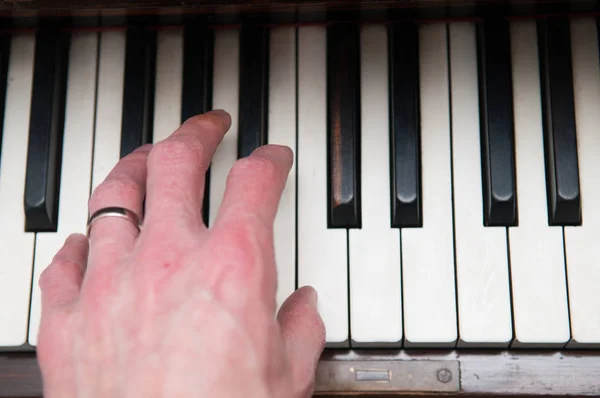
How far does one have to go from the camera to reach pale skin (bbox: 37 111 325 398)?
0.69 metres

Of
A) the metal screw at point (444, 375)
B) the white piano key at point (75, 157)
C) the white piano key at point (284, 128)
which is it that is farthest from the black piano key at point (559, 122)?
the white piano key at point (75, 157)

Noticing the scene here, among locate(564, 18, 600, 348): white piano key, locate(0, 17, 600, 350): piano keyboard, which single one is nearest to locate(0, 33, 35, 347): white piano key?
locate(0, 17, 600, 350): piano keyboard

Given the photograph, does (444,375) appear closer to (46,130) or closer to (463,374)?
(463,374)

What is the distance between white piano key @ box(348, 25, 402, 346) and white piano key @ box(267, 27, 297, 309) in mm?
97

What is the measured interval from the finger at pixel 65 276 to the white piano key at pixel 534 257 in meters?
0.63

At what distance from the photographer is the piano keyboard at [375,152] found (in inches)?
39.6

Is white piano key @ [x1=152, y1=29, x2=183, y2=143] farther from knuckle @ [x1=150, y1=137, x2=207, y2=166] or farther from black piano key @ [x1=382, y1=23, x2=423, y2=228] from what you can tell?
black piano key @ [x1=382, y1=23, x2=423, y2=228]

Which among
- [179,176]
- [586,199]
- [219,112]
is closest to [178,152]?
[179,176]

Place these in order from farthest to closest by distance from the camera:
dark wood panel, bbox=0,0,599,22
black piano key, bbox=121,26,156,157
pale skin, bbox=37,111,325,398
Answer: black piano key, bbox=121,26,156,157 → dark wood panel, bbox=0,0,599,22 → pale skin, bbox=37,111,325,398

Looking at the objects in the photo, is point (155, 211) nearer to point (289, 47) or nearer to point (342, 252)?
point (342, 252)

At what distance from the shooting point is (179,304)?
28.5 inches

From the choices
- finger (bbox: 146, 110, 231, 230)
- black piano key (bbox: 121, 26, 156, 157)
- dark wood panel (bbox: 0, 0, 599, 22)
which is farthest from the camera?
black piano key (bbox: 121, 26, 156, 157)

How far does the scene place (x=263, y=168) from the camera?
2.83 ft

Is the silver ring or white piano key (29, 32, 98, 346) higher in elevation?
white piano key (29, 32, 98, 346)
